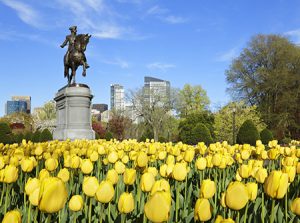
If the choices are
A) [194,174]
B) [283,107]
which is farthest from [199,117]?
[194,174]

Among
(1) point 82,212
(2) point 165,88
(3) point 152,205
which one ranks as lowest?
(1) point 82,212

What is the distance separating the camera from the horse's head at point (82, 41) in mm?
21016

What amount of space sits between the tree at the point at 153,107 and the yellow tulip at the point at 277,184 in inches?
2202

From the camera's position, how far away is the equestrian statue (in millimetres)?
21044

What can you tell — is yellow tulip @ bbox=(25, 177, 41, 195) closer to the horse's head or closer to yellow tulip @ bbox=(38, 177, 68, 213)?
yellow tulip @ bbox=(38, 177, 68, 213)

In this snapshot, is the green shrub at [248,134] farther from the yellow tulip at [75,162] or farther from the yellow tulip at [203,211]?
the yellow tulip at [203,211]

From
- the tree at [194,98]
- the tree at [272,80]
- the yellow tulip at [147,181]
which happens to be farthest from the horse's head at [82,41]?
the tree at [194,98]

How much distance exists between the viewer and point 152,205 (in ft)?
5.33

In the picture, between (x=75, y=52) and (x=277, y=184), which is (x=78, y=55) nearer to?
(x=75, y=52)

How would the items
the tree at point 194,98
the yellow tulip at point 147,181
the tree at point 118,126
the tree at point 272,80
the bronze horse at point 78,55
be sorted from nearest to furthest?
the yellow tulip at point 147,181 → the bronze horse at point 78,55 → the tree at point 272,80 → the tree at point 118,126 → the tree at point 194,98

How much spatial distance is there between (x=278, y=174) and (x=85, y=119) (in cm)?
1935

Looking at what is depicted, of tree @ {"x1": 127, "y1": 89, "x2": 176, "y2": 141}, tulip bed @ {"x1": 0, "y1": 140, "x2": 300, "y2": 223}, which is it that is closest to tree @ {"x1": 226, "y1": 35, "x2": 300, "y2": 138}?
tree @ {"x1": 127, "y1": 89, "x2": 176, "y2": 141}

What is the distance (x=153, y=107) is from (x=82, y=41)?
127 ft

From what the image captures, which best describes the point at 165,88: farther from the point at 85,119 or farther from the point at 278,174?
the point at 278,174
